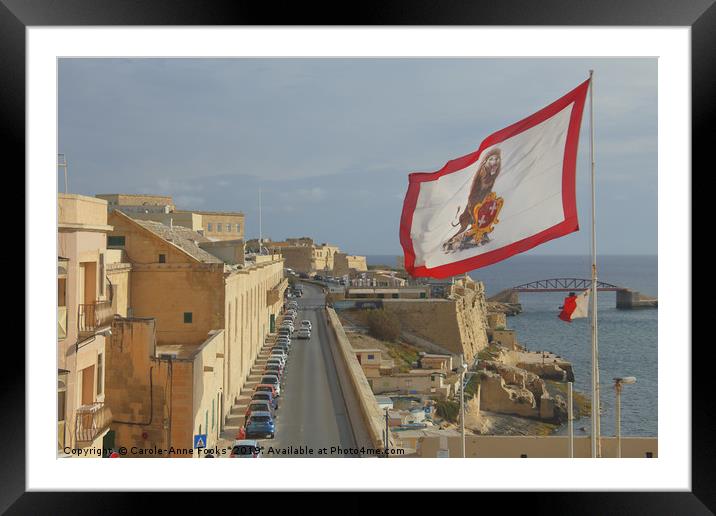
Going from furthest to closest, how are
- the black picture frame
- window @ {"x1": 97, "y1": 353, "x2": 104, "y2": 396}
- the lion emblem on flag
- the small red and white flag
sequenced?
window @ {"x1": 97, "y1": 353, "x2": 104, "y2": 396} → the lion emblem on flag → the small red and white flag → the black picture frame

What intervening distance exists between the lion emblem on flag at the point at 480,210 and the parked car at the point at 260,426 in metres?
5.48

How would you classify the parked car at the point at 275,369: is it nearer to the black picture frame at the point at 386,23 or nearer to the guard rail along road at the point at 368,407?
the guard rail along road at the point at 368,407

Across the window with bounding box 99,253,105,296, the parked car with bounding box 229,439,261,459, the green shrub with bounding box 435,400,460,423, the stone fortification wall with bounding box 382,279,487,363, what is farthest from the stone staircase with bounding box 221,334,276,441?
the stone fortification wall with bounding box 382,279,487,363

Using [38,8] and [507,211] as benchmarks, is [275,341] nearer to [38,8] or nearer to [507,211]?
[507,211]

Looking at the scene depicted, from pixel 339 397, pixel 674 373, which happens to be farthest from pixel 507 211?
pixel 339 397

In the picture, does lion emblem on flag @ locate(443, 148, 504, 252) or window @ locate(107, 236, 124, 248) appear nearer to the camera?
lion emblem on flag @ locate(443, 148, 504, 252)

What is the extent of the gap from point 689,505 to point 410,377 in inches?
862

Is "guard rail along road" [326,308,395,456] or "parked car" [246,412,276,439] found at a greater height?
"guard rail along road" [326,308,395,456]

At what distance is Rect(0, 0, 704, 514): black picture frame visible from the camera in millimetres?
4465

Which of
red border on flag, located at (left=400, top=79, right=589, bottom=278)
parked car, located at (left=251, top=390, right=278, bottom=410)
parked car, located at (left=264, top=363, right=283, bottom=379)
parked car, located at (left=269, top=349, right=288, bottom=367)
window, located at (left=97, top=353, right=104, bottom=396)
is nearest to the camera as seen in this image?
red border on flag, located at (left=400, top=79, right=589, bottom=278)

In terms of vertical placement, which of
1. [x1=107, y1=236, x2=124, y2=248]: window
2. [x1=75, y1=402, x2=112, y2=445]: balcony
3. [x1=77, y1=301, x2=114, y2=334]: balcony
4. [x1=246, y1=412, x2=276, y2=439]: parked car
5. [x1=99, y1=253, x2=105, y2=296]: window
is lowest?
[x1=246, y1=412, x2=276, y2=439]: parked car

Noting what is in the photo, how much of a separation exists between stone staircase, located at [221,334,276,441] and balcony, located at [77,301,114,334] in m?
4.05

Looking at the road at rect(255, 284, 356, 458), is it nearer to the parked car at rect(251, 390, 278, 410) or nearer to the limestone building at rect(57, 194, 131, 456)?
the parked car at rect(251, 390, 278, 410)

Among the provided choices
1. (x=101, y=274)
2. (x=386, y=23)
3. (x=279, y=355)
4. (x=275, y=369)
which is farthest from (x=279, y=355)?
(x=386, y=23)
